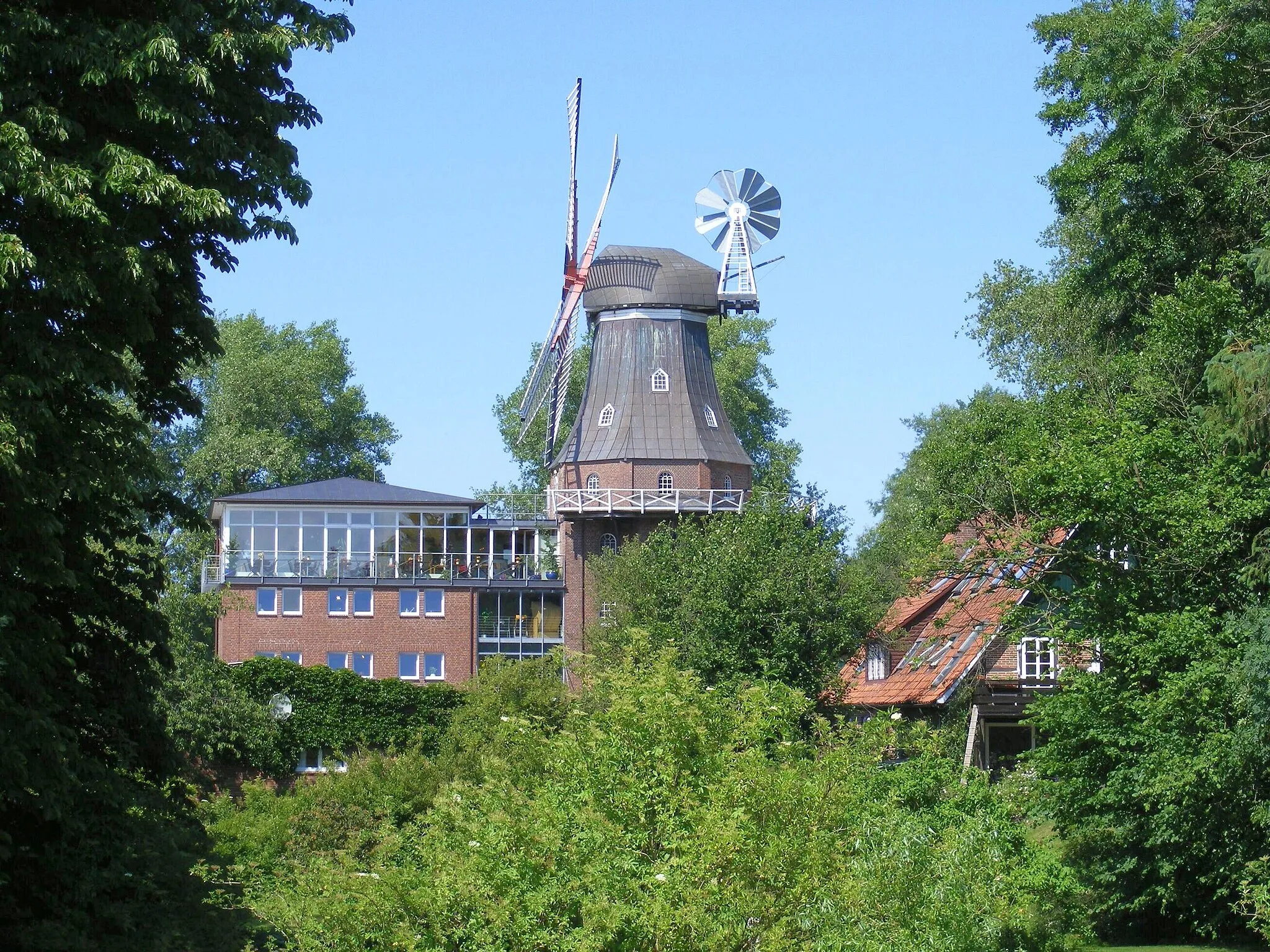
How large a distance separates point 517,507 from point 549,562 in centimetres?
724

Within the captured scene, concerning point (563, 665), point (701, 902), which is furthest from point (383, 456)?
point (701, 902)

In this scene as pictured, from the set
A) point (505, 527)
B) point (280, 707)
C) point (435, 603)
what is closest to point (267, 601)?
point (435, 603)

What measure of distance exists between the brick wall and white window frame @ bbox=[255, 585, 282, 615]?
134mm

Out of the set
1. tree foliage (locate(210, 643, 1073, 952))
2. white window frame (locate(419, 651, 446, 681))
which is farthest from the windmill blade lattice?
tree foliage (locate(210, 643, 1073, 952))

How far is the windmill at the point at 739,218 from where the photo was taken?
213ft

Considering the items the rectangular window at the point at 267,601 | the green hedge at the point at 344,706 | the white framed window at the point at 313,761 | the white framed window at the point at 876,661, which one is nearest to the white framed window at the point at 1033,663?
the white framed window at the point at 876,661

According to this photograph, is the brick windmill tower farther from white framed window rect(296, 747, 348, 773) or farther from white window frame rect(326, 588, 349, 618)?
white framed window rect(296, 747, 348, 773)

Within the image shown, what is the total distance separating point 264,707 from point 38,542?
33424 millimetres

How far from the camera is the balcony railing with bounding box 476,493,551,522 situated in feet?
211

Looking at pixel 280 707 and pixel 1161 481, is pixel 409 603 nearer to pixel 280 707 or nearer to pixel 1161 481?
pixel 280 707

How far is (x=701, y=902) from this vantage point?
16.9m

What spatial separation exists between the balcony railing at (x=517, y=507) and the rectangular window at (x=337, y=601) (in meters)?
6.24

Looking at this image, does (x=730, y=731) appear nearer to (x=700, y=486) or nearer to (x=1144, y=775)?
(x=1144, y=775)

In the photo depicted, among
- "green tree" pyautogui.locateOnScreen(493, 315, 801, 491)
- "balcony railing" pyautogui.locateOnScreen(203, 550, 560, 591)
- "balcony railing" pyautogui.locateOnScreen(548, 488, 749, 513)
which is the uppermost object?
"green tree" pyautogui.locateOnScreen(493, 315, 801, 491)
